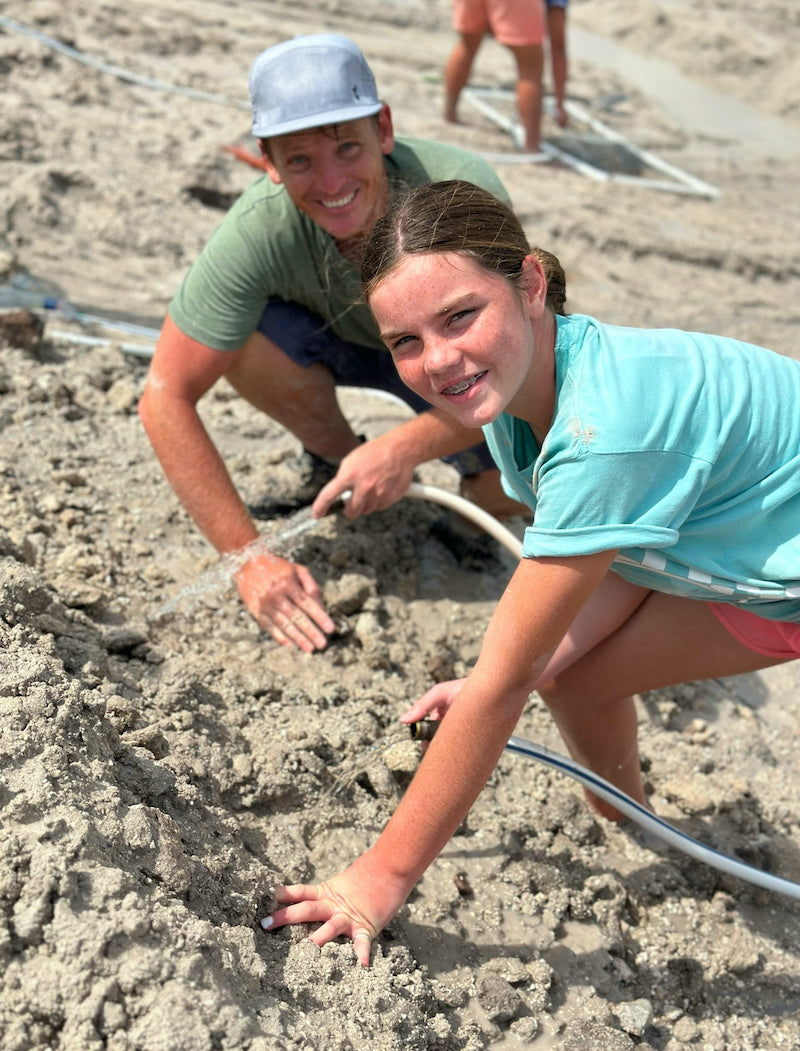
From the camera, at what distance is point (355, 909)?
1740mm

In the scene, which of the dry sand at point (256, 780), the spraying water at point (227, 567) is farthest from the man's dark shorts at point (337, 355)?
Answer: the spraying water at point (227, 567)

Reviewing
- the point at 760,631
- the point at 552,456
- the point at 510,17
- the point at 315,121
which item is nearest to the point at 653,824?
the point at 760,631

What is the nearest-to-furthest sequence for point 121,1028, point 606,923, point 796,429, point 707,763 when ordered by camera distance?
point 121,1028 → point 796,429 → point 606,923 → point 707,763

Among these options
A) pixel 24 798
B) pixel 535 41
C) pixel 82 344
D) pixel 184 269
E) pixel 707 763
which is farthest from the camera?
pixel 535 41

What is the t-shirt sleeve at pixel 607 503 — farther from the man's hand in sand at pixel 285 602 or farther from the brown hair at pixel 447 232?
the man's hand in sand at pixel 285 602

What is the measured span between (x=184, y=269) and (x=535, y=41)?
2884 millimetres

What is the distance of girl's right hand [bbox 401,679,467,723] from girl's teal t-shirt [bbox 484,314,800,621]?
39 centimetres

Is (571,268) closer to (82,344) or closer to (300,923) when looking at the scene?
(82,344)

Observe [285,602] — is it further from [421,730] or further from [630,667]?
[630,667]

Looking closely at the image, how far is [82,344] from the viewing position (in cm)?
370

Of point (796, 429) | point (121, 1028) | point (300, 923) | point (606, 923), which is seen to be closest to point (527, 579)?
point (796, 429)

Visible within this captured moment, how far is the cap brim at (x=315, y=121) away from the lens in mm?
2336

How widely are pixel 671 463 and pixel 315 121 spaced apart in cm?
128

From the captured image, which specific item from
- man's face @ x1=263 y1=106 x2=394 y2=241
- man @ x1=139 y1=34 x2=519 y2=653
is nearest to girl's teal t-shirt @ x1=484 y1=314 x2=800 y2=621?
man @ x1=139 y1=34 x2=519 y2=653
